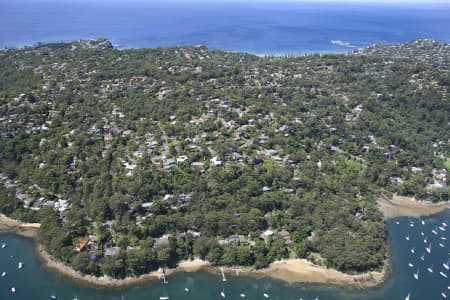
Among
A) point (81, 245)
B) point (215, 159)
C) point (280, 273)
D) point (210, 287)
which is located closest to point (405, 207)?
point (280, 273)

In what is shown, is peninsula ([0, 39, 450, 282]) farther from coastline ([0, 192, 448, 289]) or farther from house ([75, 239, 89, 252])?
coastline ([0, 192, 448, 289])

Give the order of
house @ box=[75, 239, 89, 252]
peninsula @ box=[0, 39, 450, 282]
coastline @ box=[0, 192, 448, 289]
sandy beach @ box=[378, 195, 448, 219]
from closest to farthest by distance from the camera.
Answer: coastline @ box=[0, 192, 448, 289] < house @ box=[75, 239, 89, 252] < peninsula @ box=[0, 39, 450, 282] < sandy beach @ box=[378, 195, 448, 219]

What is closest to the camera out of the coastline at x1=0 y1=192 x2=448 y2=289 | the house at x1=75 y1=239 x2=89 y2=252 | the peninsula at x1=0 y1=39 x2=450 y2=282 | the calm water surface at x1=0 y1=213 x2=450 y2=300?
the calm water surface at x1=0 y1=213 x2=450 y2=300

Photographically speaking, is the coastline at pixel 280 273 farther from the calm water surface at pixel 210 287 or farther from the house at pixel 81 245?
the house at pixel 81 245

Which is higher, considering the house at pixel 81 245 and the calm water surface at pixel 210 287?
the house at pixel 81 245

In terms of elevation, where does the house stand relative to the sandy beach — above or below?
above

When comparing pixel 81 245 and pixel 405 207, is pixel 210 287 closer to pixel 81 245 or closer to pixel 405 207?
pixel 81 245

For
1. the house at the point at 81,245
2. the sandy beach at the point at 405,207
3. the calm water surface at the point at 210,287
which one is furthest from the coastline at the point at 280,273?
the sandy beach at the point at 405,207

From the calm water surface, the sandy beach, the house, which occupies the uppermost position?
the house

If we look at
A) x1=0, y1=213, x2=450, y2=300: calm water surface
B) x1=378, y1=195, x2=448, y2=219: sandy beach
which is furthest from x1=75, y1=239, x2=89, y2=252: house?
x1=378, y1=195, x2=448, y2=219: sandy beach
